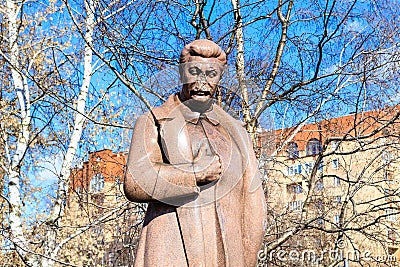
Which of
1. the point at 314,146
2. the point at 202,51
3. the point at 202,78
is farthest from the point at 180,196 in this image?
the point at 314,146

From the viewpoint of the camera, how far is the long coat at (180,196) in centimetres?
290

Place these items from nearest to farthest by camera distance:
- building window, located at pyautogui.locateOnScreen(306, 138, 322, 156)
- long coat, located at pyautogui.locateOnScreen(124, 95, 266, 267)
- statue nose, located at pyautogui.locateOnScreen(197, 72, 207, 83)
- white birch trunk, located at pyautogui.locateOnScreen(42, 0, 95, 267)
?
1. long coat, located at pyautogui.locateOnScreen(124, 95, 266, 267)
2. statue nose, located at pyautogui.locateOnScreen(197, 72, 207, 83)
3. white birch trunk, located at pyautogui.locateOnScreen(42, 0, 95, 267)
4. building window, located at pyautogui.locateOnScreen(306, 138, 322, 156)

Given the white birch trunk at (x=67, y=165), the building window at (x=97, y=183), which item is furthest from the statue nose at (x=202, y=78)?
the building window at (x=97, y=183)

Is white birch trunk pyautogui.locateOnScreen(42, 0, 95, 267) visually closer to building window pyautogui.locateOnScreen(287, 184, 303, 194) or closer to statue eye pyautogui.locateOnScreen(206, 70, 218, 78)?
building window pyautogui.locateOnScreen(287, 184, 303, 194)

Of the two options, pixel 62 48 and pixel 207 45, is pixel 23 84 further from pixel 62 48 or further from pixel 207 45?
pixel 207 45

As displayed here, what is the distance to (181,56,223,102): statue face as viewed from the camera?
3086mm

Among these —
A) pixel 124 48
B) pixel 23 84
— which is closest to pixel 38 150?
pixel 23 84

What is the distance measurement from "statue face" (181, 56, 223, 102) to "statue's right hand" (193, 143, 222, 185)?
325mm

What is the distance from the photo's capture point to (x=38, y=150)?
1127 centimetres

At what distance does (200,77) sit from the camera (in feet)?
10.1

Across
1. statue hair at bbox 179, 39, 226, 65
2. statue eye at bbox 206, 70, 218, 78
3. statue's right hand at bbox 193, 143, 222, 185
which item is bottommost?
statue's right hand at bbox 193, 143, 222, 185

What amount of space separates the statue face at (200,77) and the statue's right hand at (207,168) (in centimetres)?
33

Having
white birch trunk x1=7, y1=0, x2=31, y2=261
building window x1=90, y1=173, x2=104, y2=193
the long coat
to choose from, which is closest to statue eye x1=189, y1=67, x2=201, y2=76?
the long coat

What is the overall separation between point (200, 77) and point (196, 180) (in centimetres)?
55
